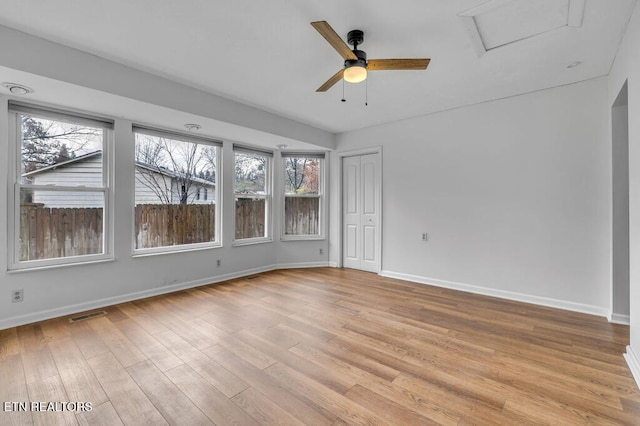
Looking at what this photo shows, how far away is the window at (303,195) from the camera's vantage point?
219 inches

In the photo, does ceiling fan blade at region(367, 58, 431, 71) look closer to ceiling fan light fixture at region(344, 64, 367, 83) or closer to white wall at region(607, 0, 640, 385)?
ceiling fan light fixture at region(344, 64, 367, 83)

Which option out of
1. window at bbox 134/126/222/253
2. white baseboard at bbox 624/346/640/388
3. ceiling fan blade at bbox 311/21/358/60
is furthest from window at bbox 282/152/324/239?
white baseboard at bbox 624/346/640/388

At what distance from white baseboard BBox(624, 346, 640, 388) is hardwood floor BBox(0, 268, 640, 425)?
52 millimetres

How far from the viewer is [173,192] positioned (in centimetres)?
417

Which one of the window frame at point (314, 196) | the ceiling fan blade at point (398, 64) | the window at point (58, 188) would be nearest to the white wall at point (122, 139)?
the window at point (58, 188)

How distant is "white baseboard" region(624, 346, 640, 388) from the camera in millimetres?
1959

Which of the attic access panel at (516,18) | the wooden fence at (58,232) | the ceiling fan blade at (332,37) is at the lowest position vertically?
the wooden fence at (58,232)

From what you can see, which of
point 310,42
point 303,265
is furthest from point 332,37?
point 303,265

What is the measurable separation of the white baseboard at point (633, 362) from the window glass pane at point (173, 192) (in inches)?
189

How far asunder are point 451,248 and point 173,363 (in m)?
3.68

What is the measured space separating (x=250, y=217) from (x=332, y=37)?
370cm

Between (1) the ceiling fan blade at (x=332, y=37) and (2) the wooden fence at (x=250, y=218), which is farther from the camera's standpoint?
(2) the wooden fence at (x=250, y=218)

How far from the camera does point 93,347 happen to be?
2.43 meters

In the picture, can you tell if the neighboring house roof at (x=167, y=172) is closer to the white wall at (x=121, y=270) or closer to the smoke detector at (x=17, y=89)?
the white wall at (x=121, y=270)
